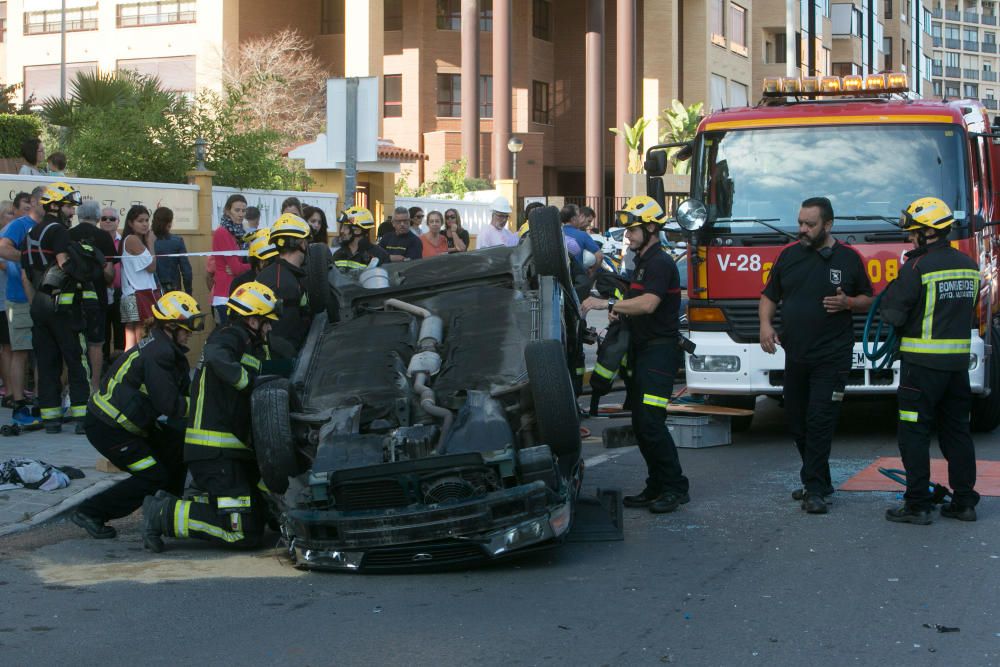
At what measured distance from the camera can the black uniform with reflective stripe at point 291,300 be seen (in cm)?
842

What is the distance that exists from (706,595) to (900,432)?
7.16 ft

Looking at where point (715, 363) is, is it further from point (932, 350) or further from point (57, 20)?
point (57, 20)

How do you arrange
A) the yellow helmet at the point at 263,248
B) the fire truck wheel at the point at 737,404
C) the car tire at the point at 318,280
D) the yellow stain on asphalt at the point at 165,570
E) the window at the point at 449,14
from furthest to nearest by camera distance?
the window at the point at 449,14 → the fire truck wheel at the point at 737,404 → the yellow helmet at the point at 263,248 → the car tire at the point at 318,280 → the yellow stain on asphalt at the point at 165,570

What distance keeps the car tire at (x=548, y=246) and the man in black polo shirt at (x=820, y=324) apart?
1338mm

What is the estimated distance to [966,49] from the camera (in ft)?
488

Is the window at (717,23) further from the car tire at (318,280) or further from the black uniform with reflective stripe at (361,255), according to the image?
the car tire at (318,280)

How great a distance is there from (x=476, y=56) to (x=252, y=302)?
105ft

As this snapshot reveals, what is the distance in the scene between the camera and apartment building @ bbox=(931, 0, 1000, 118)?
479 ft

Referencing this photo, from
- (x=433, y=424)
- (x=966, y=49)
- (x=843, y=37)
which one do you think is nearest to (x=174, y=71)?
(x=433, y=424)

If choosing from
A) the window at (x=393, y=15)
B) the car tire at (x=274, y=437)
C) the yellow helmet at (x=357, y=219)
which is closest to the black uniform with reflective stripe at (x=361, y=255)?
the yellow helmet at (x=357, y=219)

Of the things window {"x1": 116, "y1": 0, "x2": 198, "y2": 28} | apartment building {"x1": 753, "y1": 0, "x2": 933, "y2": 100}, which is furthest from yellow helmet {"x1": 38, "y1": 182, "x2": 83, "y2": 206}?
apartment building {"x1": 753, "y1": 0, "x2": 933, "y2": 100}

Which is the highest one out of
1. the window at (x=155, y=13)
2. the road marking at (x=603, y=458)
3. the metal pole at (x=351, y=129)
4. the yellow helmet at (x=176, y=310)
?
the window at (x=155, y=13)

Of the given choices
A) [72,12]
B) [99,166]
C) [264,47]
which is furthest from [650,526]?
[72,12]

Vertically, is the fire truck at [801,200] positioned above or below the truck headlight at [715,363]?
above
